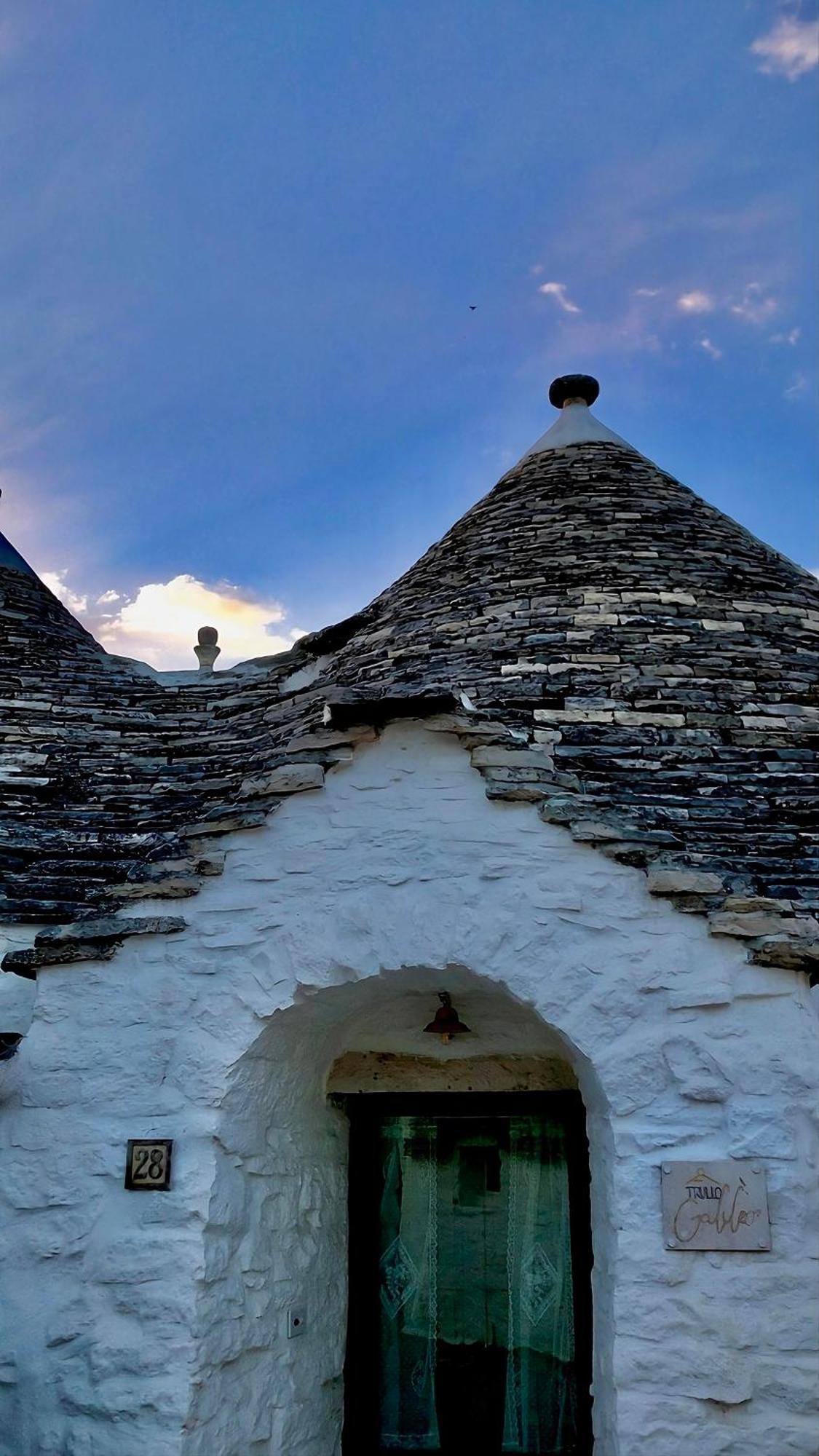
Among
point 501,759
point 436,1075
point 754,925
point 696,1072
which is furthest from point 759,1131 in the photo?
point 436,1075

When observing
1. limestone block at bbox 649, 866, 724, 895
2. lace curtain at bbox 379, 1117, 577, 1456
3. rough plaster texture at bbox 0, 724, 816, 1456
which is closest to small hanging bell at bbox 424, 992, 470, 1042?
rough plaster texture at bbox 0, 724, 816, 1456

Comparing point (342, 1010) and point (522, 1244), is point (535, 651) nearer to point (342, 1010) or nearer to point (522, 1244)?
point (342, 1010)

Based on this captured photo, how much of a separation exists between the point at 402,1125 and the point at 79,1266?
1.77m

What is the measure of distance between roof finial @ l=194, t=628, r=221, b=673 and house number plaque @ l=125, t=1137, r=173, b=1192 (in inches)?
255

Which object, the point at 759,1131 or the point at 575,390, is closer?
the point at 759,1131

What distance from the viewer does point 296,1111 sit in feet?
13.8

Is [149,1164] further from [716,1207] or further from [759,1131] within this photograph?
[759,1131]

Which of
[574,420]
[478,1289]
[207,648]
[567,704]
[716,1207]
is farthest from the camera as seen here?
[207,648]

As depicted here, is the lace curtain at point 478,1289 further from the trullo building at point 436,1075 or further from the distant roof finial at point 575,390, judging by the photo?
the distant roof finial at point 575,390

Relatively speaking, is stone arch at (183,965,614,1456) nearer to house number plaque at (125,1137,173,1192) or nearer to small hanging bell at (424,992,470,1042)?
small hanging bell at (424,992,470,1042)

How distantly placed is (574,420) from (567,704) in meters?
4.40

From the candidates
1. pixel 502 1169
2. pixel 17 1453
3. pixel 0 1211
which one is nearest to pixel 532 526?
pixel 502 1169

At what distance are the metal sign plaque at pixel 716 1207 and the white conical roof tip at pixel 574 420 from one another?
20.3ft

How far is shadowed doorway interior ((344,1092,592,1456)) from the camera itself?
4406 mm
